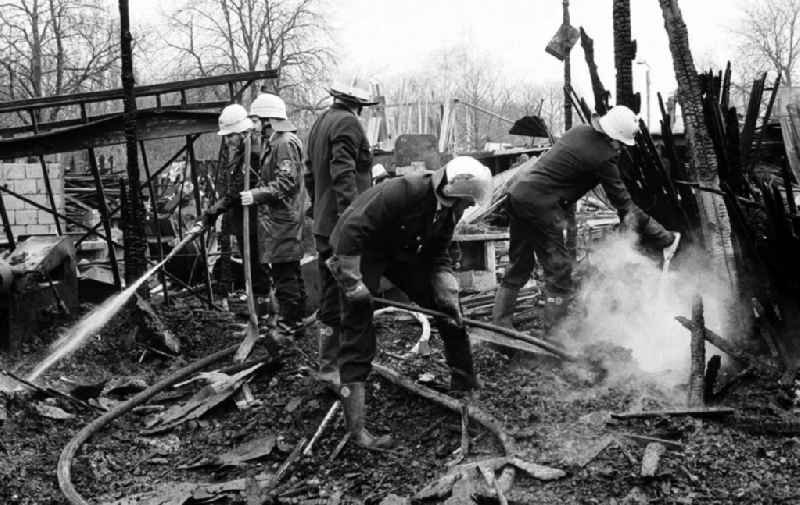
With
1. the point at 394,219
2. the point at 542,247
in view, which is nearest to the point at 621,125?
the point at 542,247

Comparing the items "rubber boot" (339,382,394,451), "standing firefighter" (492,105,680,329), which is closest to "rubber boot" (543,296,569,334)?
"standing firefighter" (492,105,680,329)

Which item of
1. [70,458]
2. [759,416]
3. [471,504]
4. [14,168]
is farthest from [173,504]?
[14,168]

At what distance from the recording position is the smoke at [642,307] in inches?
247

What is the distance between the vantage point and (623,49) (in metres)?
9.30

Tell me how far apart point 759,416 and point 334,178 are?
11.2 ft

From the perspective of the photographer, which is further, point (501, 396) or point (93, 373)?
point (93, 373)

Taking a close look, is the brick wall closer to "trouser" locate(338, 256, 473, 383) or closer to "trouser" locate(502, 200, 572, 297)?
"trouser" locate(502, 200, 572, 297)

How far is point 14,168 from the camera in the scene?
13.2 meters

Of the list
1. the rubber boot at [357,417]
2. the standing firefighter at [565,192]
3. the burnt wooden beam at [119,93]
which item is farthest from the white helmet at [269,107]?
the rubber boot at [357,417]

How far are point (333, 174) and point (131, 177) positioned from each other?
293 cm

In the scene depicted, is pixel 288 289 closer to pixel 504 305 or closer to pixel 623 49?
pixel 504 305

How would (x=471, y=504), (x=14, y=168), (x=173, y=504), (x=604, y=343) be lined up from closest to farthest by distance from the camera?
(x=471, y=504) < (x=173, y=504) < (x=604, y=343) < (x=14, y=168)

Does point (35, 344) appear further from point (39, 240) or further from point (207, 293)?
point (207, 293)

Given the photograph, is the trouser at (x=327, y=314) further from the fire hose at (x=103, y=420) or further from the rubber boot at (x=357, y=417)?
the fire hose at (x=103, y=420)
